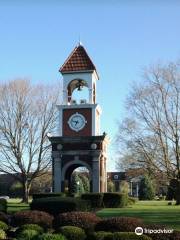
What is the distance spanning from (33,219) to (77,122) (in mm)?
23189

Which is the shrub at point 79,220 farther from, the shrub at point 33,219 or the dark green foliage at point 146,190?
the dark green foliage at point 146,190

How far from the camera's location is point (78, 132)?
4088cm

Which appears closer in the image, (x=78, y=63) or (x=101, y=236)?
(x=101, y=236)

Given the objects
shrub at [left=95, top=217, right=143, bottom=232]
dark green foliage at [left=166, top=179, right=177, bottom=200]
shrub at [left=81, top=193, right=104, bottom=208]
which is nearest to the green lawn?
shrub at [left=95, top=217, right=143, bottom=232]

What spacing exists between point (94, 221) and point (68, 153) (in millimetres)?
23486

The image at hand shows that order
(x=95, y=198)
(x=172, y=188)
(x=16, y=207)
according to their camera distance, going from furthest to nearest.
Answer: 1. (x=172, y=188)
2. (x=16, y=207)
3. (x=95, y=198)

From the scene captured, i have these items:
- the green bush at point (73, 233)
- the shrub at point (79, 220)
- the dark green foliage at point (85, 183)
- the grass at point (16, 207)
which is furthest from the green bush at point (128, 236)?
the dark green foliage at point (85, 183)

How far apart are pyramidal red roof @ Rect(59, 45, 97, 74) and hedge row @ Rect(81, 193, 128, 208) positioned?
12.1 m

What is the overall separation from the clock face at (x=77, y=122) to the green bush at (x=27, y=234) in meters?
26.0

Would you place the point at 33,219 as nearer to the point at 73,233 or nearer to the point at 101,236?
the point at 73,233

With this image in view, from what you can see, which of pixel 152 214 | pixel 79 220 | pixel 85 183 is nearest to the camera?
pixel 79 220

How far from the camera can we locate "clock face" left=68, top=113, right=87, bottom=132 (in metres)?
41.0

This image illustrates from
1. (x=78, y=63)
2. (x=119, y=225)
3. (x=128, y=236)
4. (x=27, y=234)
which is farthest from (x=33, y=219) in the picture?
(x=78, y=63)

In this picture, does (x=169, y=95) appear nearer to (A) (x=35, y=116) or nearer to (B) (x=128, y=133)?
(B) (x=128, y=133)
